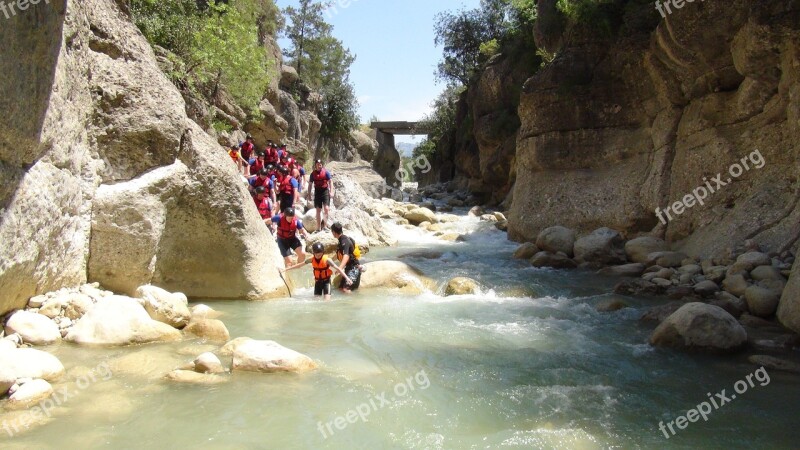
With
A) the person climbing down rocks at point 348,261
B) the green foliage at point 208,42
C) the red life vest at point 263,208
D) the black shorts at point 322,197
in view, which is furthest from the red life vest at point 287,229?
the green foliage at point 208,42

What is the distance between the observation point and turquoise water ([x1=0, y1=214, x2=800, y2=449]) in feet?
13.5

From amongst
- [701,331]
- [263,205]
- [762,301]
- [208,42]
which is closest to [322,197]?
[263,205]

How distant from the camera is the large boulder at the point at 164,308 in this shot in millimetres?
6223

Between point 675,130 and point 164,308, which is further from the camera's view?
point 675,130

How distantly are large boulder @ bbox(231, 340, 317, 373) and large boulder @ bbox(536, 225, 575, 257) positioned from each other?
9735 mm

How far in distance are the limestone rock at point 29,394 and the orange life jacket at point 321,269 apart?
15.5ft

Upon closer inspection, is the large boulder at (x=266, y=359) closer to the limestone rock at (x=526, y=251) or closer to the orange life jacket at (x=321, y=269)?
the orange life jacket at (x=321, y=269)

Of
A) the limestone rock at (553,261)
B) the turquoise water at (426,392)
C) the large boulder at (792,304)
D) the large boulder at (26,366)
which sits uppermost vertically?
the large boulder at (792,304)

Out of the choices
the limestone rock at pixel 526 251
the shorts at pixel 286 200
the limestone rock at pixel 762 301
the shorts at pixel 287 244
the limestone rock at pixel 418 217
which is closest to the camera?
the limestone rock at pixel 762 301

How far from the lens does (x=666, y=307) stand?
7.87 meters

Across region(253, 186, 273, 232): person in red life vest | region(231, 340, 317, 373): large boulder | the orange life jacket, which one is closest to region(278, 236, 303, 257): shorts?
the orange life jacket

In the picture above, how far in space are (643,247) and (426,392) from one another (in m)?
9.00

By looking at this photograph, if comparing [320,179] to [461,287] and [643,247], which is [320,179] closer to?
[461,287]

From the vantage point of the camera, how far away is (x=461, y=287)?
9.63m
